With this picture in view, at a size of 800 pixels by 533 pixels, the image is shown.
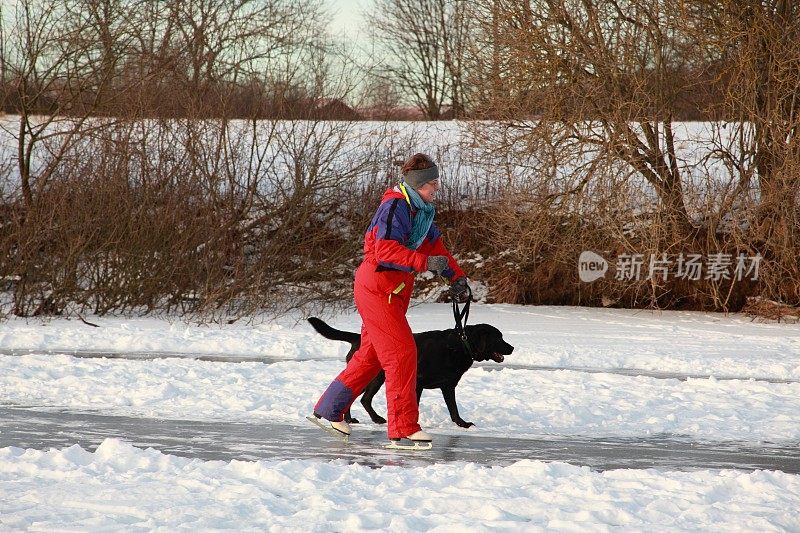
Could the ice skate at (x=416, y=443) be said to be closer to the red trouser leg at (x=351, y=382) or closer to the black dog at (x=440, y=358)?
the red trouser leg at (x=351, y=382)

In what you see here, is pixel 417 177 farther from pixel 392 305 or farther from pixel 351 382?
pixel 351 382

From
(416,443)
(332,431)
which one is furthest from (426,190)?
(332,431)

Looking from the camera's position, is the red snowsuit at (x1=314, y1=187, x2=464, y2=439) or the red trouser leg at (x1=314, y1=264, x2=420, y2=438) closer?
the red snowsuit at (x1=314, y1=187, x2=464, y2=439)

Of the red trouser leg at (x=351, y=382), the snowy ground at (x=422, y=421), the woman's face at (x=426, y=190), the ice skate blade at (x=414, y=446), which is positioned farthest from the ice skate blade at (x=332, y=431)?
the woman's face at (x=426, y=190)

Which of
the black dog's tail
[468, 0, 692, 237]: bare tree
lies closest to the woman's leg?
the black dog's tail

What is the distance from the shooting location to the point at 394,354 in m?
7.15

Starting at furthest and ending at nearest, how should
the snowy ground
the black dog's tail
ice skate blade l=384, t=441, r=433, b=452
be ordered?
the black dog's tail < ice skate blade l=384, t=441, r=433, b=452 < the snowy ground

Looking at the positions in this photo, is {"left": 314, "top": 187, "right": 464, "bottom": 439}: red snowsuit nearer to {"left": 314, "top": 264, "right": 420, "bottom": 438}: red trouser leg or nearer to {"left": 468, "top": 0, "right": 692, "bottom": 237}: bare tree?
{"left": 314, "top": 264, "right": 420, "bottom": 438}: red trouser leg

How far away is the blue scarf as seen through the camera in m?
7.16

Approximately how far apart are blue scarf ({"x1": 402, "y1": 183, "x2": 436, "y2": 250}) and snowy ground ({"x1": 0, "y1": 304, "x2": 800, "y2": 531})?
161 cm

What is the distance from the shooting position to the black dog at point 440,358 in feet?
26.5

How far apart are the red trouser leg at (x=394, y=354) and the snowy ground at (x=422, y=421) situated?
0.81 meters

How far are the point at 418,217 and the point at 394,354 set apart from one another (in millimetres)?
943

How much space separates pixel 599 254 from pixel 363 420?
12.7 meters
